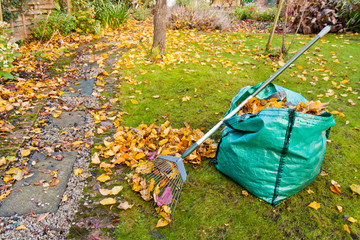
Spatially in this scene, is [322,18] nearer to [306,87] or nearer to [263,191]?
[306,87]

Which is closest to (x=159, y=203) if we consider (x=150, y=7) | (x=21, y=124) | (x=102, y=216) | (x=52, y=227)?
(x=102, y=216)

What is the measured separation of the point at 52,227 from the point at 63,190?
34 centimetres

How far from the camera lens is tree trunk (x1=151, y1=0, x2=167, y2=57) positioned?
3.93m

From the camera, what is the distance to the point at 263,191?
5.82 feet

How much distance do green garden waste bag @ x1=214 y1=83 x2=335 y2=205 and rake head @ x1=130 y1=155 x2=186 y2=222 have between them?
1.51ft

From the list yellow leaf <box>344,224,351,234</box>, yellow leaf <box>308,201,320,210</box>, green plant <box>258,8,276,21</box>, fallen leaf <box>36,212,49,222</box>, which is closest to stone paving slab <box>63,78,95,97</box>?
fallen leaf <box>36,212,49,222</box>

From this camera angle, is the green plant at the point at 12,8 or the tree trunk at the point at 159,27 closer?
the tree trunk at the point at 159,27

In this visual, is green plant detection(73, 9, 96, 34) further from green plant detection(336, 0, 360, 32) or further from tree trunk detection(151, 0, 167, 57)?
green plant detection(336, 0, 360, 32)

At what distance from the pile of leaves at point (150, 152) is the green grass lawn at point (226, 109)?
86 millimetres

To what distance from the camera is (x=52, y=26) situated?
536cm

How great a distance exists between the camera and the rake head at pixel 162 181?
5.62ft

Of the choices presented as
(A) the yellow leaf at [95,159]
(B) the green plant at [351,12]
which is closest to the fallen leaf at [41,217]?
(A) the yellow leaf at [95,159]

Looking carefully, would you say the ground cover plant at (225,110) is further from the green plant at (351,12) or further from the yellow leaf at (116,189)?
the green plant at (351,12)

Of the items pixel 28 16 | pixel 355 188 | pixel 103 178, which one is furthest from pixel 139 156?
pixel 28 16
